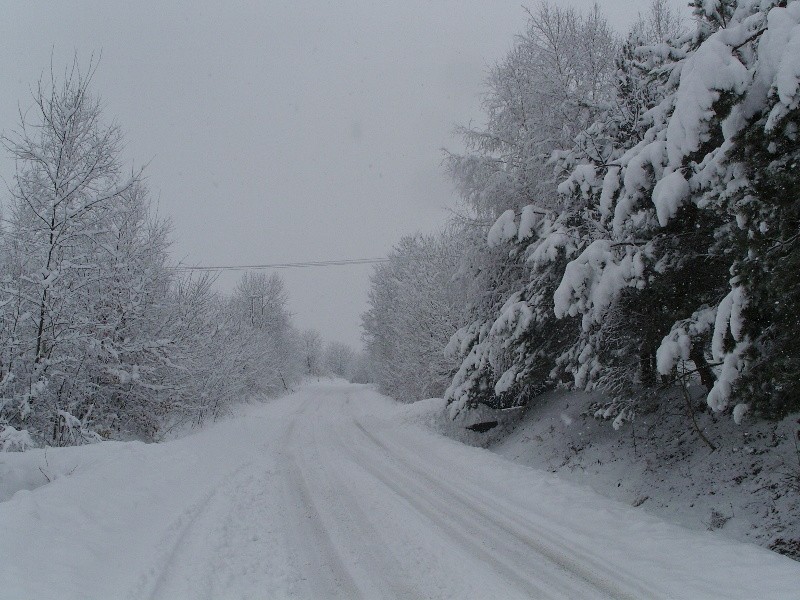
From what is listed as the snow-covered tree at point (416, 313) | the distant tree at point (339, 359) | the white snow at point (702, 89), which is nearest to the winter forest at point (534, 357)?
the white snow at point (702, 89)

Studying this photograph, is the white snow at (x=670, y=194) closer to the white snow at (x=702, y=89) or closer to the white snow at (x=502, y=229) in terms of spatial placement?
the white snow at (x=702, y=89)

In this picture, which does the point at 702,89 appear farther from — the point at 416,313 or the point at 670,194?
the point at 416,313

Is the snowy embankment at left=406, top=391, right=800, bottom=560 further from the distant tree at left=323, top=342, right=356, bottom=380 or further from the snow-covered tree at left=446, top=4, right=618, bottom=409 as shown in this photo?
the distant tree at left=323, top=342, right=356, bottom=380

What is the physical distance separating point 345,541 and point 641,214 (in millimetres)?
5637

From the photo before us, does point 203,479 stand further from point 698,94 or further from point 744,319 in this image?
point 698,94

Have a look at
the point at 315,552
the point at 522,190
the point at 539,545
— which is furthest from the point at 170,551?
the point at 522,190

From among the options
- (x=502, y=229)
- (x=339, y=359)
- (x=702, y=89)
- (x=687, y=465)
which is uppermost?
(x=702, y=89)

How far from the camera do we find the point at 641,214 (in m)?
6.30

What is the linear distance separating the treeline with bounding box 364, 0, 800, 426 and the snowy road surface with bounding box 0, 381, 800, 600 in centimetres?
173

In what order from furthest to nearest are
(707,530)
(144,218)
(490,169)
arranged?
1. (144,218)
2. (490,169)
3. (707,530)

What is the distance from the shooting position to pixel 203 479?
862 cm

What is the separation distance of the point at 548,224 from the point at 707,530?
5557 millimetres

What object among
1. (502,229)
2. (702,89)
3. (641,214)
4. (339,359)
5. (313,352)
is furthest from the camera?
(339,359)

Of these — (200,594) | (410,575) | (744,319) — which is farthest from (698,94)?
(200,594)
